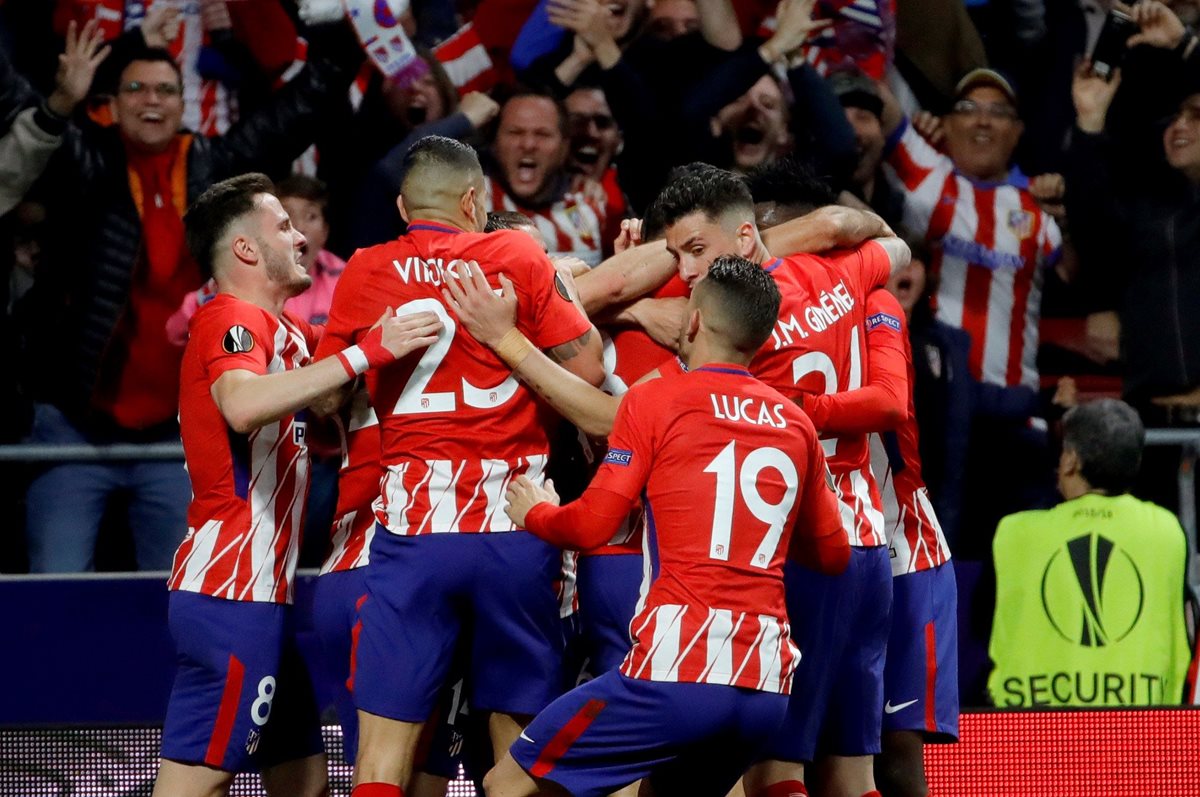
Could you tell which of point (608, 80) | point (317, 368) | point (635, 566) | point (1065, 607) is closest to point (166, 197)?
point (608, 80)

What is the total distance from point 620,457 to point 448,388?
0.64m

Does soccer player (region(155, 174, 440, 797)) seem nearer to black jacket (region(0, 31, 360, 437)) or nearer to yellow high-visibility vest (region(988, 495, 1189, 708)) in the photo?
black jacket (region(0, 31, 360, 437))

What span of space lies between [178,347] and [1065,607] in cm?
344

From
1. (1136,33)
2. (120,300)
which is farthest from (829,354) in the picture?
(1136,33)

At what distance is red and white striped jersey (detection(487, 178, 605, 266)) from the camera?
23.1 ft

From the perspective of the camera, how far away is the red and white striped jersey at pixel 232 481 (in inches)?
189

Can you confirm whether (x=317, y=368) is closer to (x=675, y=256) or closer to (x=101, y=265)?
(x=675, y=256)

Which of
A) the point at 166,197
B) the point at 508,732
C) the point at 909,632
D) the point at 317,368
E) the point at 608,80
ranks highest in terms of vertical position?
the point at 608,80

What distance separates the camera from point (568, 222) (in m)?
7.07

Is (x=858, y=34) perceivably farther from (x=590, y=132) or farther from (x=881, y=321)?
(x=881, y=321)

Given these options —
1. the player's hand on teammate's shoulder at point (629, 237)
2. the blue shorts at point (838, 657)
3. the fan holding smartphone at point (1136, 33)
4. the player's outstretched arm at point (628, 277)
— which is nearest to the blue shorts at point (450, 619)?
the blue shorts at point (838, 657)

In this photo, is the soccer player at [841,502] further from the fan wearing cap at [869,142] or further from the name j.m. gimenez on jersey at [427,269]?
the fan wearing cap at [869,142]

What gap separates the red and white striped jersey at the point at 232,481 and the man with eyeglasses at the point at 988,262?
3.27 metres

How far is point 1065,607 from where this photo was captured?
6.05 meters
